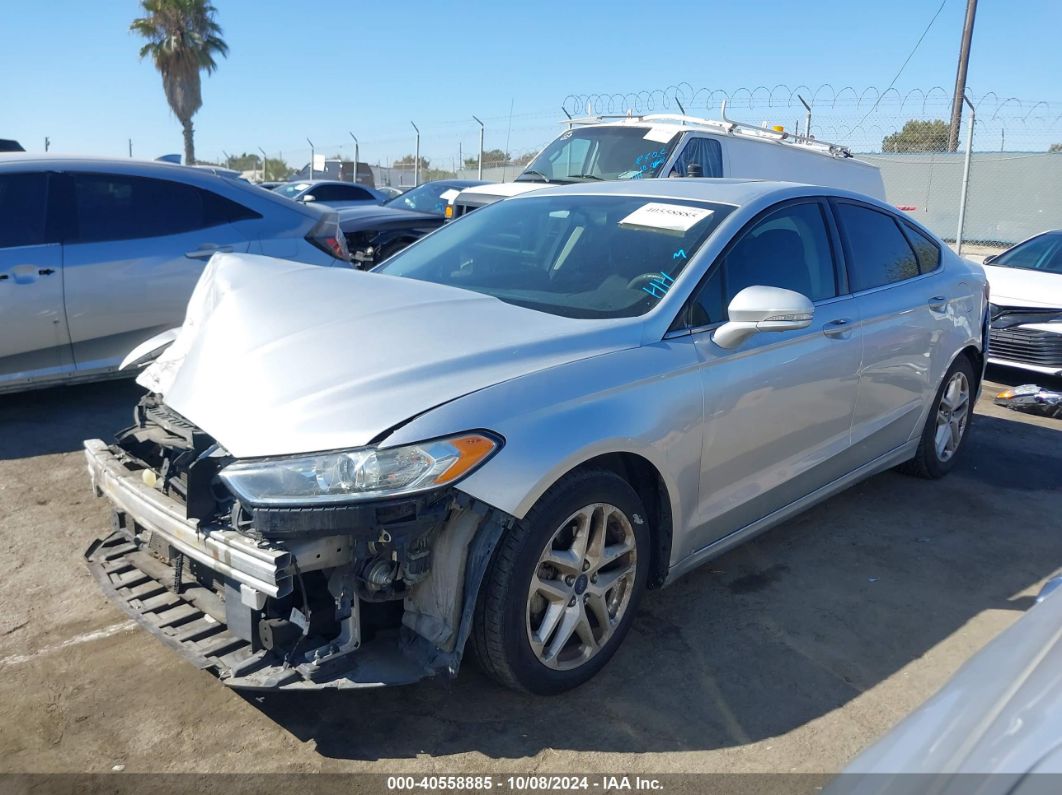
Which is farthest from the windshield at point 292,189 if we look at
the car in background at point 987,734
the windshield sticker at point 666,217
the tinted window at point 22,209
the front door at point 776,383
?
the car in background at point 987,734

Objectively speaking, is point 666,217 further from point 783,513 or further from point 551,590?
point 551,590

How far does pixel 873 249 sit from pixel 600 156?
5244 millimetres

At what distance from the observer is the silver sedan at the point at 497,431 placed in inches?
98.2

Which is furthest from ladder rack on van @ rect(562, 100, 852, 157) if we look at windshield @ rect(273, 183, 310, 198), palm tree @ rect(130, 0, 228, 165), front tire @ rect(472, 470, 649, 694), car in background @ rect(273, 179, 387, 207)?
palm tree @ rect(130, 0, 228, 165)

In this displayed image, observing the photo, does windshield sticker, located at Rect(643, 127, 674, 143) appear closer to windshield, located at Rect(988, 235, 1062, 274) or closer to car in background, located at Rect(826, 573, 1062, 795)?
windshield, located at Rect(988, 235, 1062, 274)

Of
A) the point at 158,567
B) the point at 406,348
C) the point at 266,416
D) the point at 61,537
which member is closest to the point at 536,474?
the point at 406,348

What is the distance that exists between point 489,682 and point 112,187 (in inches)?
177

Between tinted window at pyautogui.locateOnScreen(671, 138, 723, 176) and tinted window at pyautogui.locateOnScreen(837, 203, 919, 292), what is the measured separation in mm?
4162

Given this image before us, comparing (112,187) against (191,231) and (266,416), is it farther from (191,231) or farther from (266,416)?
(266,416)

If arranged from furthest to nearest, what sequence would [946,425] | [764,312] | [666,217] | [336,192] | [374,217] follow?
[336,192] → [374,217] → [946,425] → [666,217] → [764,312]

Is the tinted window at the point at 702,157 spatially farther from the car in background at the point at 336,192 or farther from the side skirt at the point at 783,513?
the car in background at the point at 336,192

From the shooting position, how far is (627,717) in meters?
2.89

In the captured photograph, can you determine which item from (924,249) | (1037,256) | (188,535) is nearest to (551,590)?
(188,535)

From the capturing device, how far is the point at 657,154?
888cm
